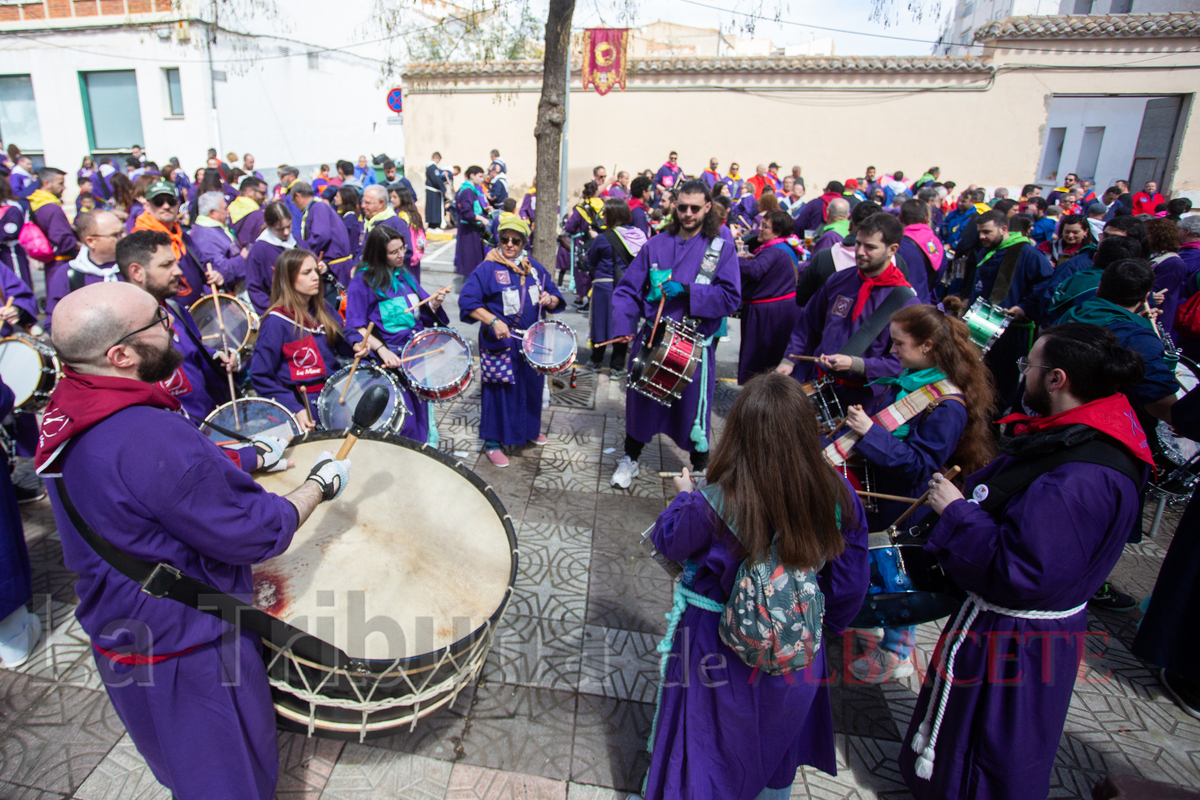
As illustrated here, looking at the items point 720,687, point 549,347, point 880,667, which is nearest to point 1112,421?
point 720,687

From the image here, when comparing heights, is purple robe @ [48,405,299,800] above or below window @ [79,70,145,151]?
below

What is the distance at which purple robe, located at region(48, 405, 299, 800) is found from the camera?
185cm

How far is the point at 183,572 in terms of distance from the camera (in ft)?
6.41

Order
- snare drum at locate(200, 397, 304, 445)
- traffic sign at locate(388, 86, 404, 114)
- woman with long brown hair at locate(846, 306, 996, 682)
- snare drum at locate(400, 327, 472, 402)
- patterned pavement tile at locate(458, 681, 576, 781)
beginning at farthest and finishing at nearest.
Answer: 1. traffic sign at locate(388, 86, 404, 114)
2. snare drum at locate(400, 327, 472, 402)
3. snare drum at locate(200, 397, 304, 445)
4. woman with long brown hair at locate(846, 306, 996, 682)
5. patterned pavement tile at locate(458, 681, 576, 781)

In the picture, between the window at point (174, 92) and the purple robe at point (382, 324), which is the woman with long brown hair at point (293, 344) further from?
the window at point (174, 92)

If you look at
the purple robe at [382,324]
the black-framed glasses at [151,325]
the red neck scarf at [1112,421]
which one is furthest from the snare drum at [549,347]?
the red neck scarf at [1112,421]

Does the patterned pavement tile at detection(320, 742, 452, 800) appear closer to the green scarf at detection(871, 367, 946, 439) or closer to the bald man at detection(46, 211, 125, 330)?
the green scarf at detection(871, 367, 946, 439)

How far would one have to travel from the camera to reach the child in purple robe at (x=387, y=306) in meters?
4.68

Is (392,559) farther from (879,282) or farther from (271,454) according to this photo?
(879,282)

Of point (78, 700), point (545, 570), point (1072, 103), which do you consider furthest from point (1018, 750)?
point (1072, 103)

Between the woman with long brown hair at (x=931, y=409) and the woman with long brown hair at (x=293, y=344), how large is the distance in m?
3.13

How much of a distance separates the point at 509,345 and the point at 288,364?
5.64ft

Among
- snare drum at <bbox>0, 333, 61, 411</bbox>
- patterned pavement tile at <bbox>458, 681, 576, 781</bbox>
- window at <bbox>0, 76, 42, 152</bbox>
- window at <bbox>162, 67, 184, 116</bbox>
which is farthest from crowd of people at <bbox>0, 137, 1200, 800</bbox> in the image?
window at <bbox>0, 76, 42, 152</bbox>

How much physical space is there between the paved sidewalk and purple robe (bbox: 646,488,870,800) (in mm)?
667
